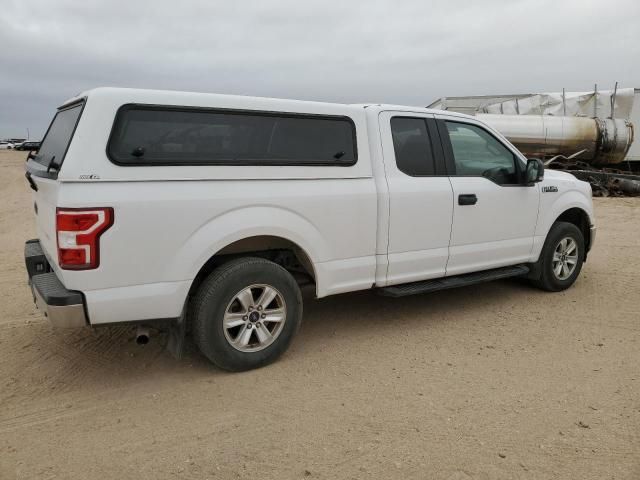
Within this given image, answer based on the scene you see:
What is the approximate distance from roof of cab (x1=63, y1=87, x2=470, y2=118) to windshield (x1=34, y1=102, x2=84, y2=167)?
0.10 meters

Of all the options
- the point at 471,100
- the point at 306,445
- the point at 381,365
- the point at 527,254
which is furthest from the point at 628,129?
the point at 306,445

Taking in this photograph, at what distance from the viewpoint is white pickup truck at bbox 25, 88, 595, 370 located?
3.05 meters

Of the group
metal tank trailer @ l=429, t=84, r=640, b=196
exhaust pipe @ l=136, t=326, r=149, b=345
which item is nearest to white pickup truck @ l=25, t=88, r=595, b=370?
exhaust pipe @ l=136, t=326, r=149, b=345

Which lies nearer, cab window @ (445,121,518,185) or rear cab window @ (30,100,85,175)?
rear cab window @ (30,100,85,175)

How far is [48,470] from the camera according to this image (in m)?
2.62

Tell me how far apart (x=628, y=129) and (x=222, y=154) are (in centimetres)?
1826

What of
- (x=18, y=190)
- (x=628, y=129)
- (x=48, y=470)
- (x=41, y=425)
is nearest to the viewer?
(x=48, y=470)

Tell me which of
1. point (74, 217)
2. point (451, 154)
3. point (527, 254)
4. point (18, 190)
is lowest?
point (18, 190)

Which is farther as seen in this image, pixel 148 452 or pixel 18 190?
pixel 18 190

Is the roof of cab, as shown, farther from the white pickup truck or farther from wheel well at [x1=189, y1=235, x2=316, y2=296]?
wheel well at [x1=189, y1=235, x2=316, y2=296]

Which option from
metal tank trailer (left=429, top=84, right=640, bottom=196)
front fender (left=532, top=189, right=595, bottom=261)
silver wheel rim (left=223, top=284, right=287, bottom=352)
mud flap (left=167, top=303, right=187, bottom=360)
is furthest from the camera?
metal tank trailer (left=429, top=84, right=640, bottom=196)

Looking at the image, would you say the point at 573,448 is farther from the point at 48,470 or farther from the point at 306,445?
the point at 48,470

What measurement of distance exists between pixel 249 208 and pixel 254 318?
0.78m

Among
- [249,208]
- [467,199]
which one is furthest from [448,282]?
[249,208]
